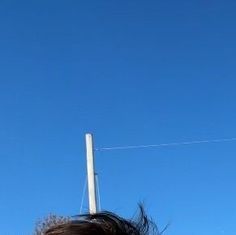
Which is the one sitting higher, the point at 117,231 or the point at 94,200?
the point at 94,200

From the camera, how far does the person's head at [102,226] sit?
163 cm

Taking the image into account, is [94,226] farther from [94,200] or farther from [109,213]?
[94,200]

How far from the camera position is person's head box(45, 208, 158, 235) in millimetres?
1631

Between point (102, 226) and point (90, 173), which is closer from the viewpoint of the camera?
point (102, 226)

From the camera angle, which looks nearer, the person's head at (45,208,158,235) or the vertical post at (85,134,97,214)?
the person's head at (45,208,158,235)

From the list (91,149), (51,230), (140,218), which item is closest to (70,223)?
(51,230)

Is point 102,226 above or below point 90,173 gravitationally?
below

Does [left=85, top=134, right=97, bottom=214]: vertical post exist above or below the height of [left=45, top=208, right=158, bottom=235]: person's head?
above

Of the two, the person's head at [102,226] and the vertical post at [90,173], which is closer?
the person's head at [102,226]

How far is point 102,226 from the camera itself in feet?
5.53

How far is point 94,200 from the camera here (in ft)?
43.8

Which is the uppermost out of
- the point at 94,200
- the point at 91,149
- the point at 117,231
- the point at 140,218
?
the point at 91,149

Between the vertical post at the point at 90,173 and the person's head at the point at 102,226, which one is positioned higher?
the vertical post at the point at 90,173

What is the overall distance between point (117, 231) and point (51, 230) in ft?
0.55
